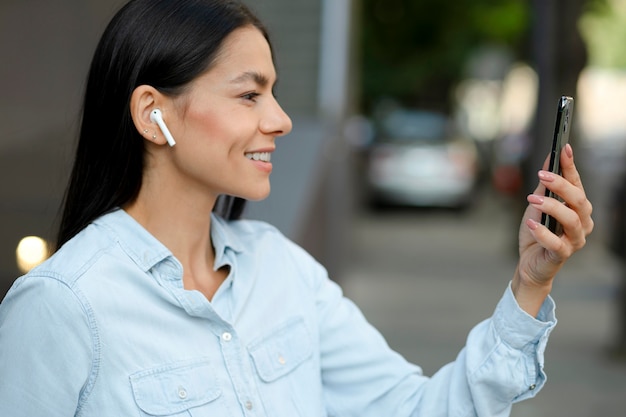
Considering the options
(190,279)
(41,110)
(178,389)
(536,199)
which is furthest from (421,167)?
(178,389)

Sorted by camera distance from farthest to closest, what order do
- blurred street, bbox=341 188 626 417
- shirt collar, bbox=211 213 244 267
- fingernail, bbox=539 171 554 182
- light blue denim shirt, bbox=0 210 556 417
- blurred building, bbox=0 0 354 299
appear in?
blurred street, bbox=341 188 626 417 → blurred building, bbox=0 0 354 299 → shirt collar, bbox=211 213 244 267 → fingernail, bbox=539 171 554 182 → light blue denim shirt, bbox=0 210 556 417

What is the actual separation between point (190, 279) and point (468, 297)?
25.9 ft

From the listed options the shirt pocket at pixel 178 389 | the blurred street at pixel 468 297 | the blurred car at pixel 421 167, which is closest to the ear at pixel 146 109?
the shirt pocket at pixel 178 389

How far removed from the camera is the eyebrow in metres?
2.02

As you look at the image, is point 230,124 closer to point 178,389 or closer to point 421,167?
point 178,389

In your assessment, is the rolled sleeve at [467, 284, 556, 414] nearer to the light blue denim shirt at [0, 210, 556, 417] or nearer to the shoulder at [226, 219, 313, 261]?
the light blue denim shirt at [0, 210, 556, 417]

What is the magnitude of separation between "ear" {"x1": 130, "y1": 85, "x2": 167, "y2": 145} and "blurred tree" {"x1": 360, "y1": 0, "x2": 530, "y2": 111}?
19814 millimetres

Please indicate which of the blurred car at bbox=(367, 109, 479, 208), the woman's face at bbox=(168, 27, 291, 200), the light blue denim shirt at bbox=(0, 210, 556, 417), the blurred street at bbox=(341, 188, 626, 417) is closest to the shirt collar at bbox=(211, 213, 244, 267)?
the light blue denim shirt at bbox=(0, 210, 556, 417)

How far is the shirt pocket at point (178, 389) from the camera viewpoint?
72.4 inches

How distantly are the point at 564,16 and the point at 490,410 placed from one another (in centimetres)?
1095

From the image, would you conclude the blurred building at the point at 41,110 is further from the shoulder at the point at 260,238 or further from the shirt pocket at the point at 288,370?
the shirt pocket at the point at 288,370

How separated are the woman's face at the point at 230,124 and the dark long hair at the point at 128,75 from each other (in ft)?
0.10

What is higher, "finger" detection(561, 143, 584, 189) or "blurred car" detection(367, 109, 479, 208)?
"finger" detection(561, 143, 584, 189)

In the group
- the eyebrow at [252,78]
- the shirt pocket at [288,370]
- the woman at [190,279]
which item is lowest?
the shirt pocket at [288,370]
